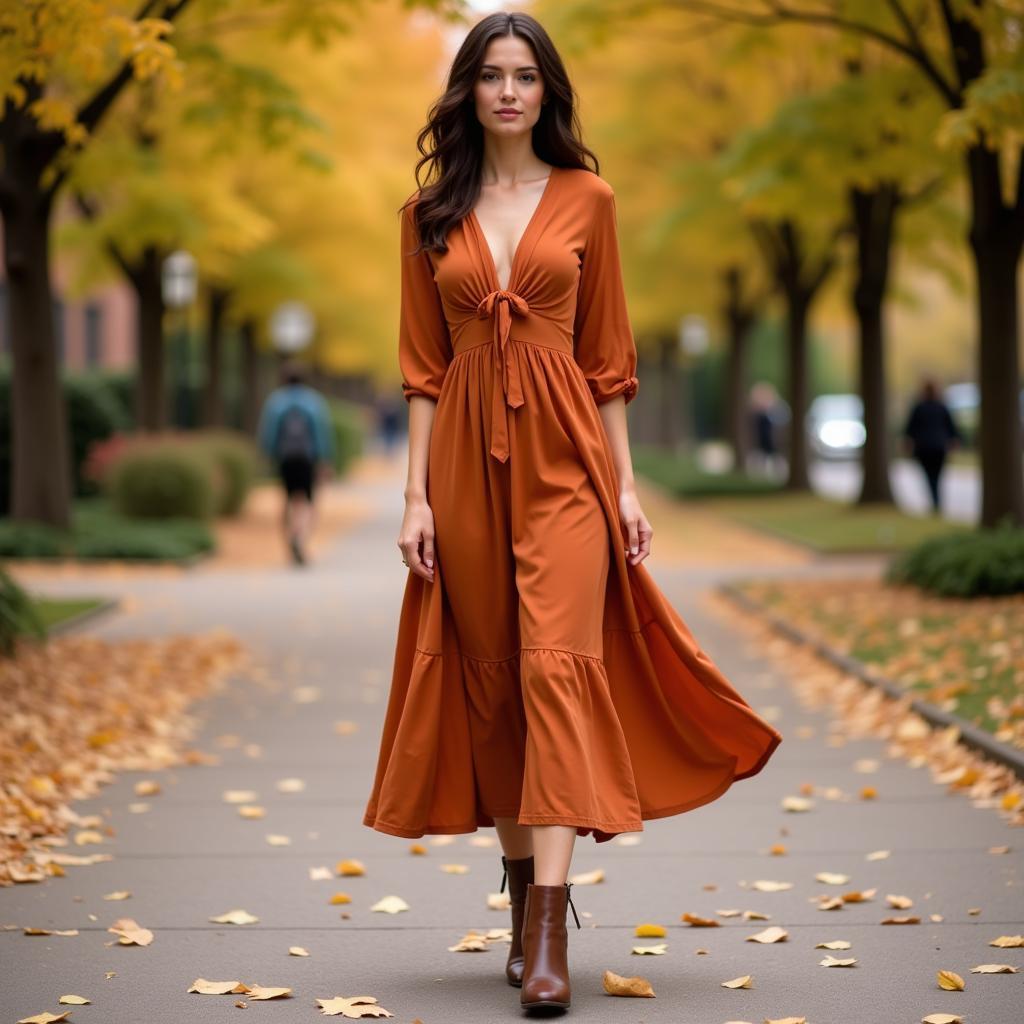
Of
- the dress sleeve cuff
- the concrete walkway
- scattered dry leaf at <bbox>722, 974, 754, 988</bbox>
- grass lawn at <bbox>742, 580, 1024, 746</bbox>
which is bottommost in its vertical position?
the concrete walkway

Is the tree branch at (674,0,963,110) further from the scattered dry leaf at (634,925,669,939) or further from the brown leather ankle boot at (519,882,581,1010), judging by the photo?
the brown leather ankle boot at (519,882,581,1010)

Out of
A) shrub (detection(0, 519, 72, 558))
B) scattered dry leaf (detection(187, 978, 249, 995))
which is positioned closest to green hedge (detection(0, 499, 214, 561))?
shrub (detection(0, 519, 72, 558))

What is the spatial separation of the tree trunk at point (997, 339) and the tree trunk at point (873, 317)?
7.65 meters

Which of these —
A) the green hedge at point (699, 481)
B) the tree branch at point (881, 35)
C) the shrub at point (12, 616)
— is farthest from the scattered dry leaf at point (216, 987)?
the green hedge at point (699, 481)

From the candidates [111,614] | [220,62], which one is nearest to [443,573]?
[111,614]

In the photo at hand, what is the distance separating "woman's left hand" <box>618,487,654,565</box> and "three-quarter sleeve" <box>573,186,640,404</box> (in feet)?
0.81

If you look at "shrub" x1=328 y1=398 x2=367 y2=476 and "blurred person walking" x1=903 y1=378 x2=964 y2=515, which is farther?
"shrub" x1=328 y1=398 x2=367 y2=476

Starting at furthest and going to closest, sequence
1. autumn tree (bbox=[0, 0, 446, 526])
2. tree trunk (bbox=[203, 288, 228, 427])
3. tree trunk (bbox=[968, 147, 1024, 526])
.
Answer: tree trunk (bbox=[203, 288, 228, 427]) < tree trunk (bbox=[968, 147, 1024, 526]) < autumn tree (bbox=[0, 0, 446, 526])

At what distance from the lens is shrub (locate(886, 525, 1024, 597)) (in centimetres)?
1294

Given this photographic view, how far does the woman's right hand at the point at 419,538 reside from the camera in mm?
4762

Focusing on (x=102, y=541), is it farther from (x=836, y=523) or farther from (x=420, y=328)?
(x=420, y=328)

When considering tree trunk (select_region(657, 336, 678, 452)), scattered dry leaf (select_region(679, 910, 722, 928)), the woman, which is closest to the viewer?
the woman

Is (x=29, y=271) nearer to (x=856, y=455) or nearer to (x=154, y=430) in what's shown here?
(x=154, y=430)

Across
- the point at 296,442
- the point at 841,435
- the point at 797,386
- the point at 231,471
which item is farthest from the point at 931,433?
the point at 841,435
